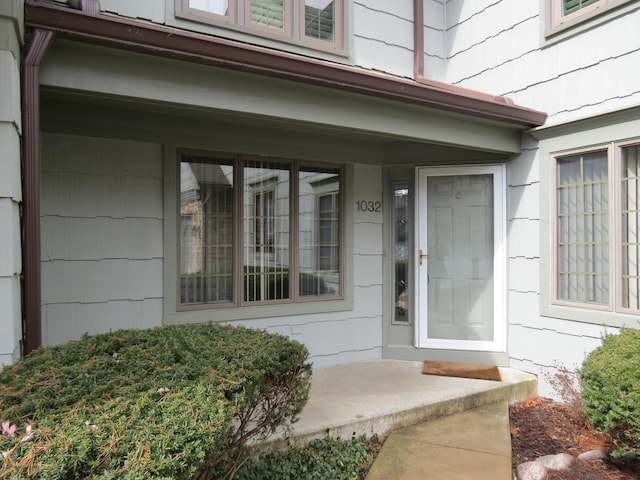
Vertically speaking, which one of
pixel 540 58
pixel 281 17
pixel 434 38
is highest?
pixel 434 38

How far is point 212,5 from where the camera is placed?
414 centimetres

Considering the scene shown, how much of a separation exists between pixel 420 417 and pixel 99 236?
3133mm

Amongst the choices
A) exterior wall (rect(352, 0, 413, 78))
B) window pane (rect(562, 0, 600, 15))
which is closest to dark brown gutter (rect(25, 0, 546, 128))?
window pane (rect(562, 0, 600, 15))

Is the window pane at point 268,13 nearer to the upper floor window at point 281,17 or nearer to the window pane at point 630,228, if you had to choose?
the upper floor window at point 281,17

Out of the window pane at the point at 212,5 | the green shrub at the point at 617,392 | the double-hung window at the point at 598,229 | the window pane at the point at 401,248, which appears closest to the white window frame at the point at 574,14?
the double-hung window at the point at 598,229

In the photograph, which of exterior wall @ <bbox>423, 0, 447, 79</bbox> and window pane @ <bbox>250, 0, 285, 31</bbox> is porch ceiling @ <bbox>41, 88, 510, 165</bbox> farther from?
exterior wall @ <bbox>423, 0, 447, 79</bbox>

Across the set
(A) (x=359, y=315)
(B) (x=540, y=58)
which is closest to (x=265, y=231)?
(A) (x=359, y=315)

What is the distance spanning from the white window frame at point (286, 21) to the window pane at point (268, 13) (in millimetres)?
43

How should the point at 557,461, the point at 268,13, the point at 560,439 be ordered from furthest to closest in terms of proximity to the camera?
the point at 268,13 < the point at 560,439 < the point at 557,461

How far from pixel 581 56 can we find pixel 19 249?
4.82 metres

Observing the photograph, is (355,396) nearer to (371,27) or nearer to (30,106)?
(30,106)

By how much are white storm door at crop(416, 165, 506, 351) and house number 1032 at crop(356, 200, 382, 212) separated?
0.47m

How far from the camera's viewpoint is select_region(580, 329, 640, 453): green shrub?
8.68ft

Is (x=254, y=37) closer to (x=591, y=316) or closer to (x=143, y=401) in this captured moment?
(x=143, y=401)
